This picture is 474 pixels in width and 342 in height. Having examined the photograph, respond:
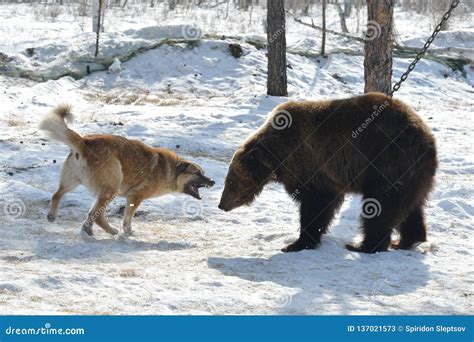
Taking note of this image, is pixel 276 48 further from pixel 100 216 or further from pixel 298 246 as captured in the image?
pixel 298 246

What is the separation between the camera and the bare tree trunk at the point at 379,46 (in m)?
10.6

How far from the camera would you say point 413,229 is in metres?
7.84

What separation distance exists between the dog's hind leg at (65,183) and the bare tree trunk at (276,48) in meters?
9.00

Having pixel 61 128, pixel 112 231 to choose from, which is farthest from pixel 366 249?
pixel 61 128

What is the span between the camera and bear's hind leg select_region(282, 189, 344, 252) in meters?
7.58

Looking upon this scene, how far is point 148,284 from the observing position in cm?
582

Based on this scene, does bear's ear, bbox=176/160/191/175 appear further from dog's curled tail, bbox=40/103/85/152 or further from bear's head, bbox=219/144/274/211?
dog's curled tail, bbox=40/103/85/152

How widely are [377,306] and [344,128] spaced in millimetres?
2443

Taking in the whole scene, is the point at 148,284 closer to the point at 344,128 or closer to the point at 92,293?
the point at 92,293

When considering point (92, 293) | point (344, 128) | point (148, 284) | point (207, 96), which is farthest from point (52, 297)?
point (207, 96)

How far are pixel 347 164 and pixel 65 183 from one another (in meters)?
3.21

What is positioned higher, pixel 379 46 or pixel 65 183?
pixel 379 46

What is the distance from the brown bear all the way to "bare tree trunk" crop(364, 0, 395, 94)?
3331 mm

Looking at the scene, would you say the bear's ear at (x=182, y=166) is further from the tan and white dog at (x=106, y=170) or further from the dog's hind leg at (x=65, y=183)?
the dog's hind leg at (x=65, y=183)
